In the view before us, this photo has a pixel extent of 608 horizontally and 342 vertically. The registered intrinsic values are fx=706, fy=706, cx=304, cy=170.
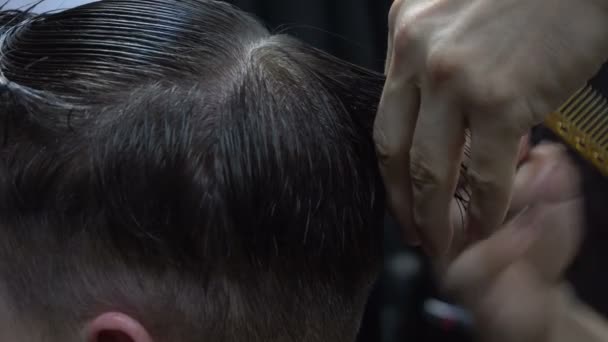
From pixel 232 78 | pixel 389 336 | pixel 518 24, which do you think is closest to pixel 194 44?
pixel 232 78

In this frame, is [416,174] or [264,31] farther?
[264,31]

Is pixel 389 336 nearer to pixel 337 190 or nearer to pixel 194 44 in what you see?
pixel 337 190

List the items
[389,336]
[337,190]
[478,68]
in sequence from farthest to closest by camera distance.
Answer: [389,336] < [337,190] < [478,68]

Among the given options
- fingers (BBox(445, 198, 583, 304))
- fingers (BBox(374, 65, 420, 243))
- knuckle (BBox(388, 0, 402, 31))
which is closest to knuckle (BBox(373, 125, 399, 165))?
fingers (BBox(374, 65, 420, 243))

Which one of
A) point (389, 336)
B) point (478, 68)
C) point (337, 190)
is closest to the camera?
point (478, 68)

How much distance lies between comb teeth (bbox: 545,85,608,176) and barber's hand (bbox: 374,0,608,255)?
0.24 metres

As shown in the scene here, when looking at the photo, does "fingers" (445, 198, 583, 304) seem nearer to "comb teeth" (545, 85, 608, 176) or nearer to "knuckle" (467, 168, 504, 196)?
"comb teeth" (545, 85, 608, 176)

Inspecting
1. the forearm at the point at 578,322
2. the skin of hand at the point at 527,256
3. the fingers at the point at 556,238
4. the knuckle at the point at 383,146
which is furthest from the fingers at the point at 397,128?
the forearm at the point at 578,322

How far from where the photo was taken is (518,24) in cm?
80

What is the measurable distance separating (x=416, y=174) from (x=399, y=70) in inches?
4.9

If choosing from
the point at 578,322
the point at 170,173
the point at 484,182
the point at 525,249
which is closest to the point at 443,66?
the point at 484,182

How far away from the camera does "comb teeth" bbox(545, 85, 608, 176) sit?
1.03m

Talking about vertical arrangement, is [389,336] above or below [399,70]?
below

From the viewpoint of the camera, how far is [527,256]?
3.61 feet
